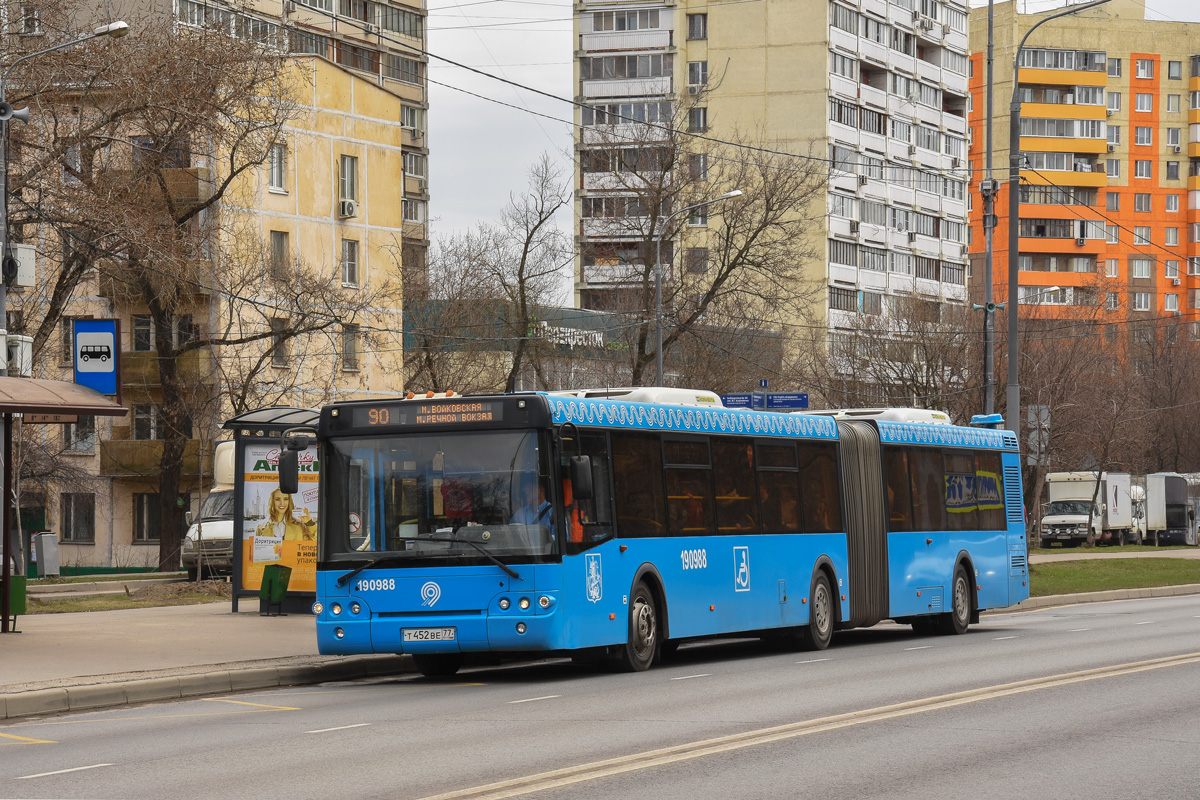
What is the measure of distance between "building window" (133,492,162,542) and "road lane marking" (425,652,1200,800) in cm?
4492

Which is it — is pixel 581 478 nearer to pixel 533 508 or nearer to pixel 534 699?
pixel 533 508

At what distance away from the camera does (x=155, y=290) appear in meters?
36.8

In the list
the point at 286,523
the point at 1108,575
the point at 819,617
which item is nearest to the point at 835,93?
the point at 1108,575

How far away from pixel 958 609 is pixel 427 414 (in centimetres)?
1071

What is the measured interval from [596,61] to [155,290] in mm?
58387

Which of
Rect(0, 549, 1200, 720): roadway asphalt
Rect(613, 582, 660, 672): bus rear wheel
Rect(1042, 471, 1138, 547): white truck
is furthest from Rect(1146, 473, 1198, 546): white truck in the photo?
Rect(613, 582, 660, 672): bus rear wheel

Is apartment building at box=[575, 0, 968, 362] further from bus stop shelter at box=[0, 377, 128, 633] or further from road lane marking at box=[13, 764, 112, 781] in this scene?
road lane marking at box=[13, 764, 112, 781]

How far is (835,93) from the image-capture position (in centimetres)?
8844

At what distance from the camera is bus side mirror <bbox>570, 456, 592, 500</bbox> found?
1534 cm

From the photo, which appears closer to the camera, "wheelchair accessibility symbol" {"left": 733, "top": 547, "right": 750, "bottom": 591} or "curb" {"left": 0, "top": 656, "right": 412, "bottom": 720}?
"curb" {"left": 0, "top": 656, "right": 412, "bottom": 720}

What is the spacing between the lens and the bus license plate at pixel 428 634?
1570 cm

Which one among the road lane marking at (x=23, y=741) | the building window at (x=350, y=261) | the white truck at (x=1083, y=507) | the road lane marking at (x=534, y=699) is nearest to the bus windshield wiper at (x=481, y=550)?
the road lane marking at (x=534, y=699)

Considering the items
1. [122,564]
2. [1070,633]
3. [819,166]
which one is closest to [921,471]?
[1070,633]

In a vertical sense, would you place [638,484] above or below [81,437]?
below
